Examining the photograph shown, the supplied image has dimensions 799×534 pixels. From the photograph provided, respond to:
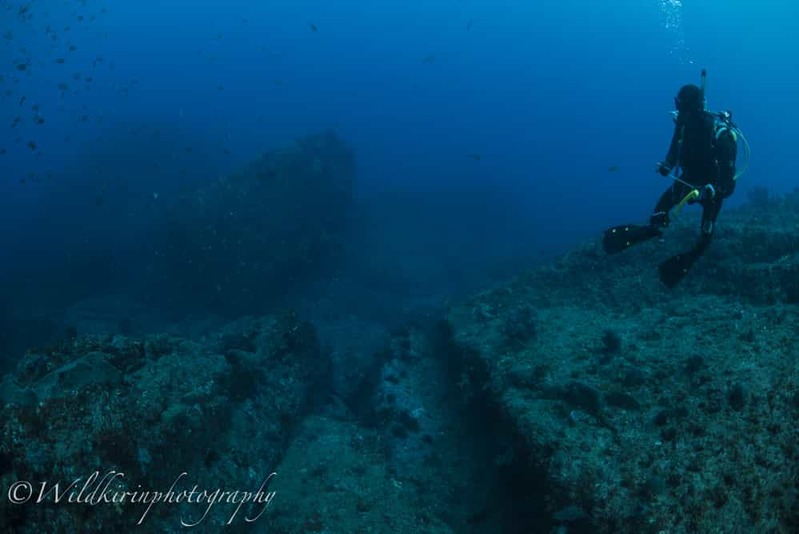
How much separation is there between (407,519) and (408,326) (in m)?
6.10

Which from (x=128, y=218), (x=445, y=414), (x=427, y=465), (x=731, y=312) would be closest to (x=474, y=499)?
(x=427, y=465)

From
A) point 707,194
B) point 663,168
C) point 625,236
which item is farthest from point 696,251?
point 663,168

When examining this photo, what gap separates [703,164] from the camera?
22.7 feet

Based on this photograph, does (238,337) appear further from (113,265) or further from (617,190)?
(617,190)

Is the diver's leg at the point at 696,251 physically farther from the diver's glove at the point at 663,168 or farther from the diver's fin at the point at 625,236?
the diver's glove at the point at 663,168

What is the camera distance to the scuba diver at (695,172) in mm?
6668

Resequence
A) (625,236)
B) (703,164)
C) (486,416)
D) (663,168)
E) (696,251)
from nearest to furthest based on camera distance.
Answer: (696,251) → (703,164) → (625,236) → (663,168) → (486,416)

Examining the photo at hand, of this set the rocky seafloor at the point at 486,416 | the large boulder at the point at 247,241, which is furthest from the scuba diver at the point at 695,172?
the large boulder at the point at 247,241

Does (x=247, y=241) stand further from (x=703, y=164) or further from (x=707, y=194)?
(x=707, y=194)

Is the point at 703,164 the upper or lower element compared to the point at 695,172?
upper

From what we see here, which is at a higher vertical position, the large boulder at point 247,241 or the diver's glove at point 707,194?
the diver's glove at point 707,194

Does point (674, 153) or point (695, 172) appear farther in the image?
point (674, 153)

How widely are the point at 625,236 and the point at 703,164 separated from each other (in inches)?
60.0

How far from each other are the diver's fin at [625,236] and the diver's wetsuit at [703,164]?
0.23 meters
